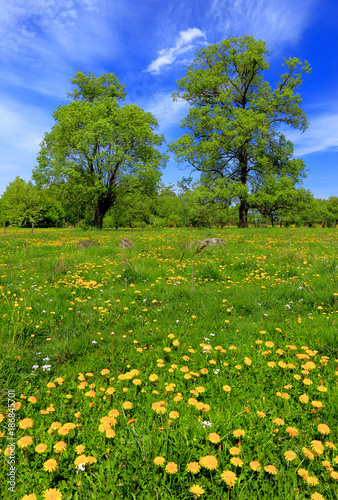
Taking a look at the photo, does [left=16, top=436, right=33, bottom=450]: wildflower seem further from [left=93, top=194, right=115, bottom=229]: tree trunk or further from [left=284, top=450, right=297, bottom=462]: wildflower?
[left=93, top=194, right=115, bottom=229]: tree trunk

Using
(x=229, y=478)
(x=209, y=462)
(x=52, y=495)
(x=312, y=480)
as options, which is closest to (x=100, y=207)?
(x=52, y=495)

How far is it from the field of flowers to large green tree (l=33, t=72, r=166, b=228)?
64.7 ft

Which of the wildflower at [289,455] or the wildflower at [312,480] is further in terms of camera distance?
the wildflower at [289,455]

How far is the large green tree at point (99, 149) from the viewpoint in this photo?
22.7 metres

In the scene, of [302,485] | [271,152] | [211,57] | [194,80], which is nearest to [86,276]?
[302,485]

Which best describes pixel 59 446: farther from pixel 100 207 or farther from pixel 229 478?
pixel 100 207

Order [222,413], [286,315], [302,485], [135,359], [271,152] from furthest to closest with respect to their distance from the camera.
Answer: [271,152]
[286,315]
[135,359]
[222,413]
[302,485]

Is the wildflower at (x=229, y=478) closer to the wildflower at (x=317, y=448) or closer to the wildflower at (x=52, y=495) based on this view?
the wildflower at (x=317, y=448)

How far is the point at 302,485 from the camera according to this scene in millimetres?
1749

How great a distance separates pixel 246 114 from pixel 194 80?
21.1ft

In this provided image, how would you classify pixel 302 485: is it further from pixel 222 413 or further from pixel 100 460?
pixel 100 460

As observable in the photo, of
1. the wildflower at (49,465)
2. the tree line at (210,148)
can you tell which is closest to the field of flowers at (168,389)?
the wildflower at (49,465)

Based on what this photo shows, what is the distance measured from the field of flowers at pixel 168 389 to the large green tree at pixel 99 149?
19.7 meters

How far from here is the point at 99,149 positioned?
24.5 metres
